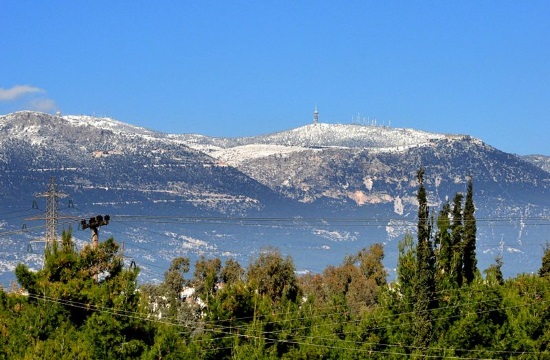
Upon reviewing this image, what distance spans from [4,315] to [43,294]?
3.17 meters

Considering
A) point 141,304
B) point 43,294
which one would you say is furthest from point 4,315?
point 141,304

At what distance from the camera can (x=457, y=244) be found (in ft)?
331

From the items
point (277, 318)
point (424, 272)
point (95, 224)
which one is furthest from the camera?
point (424, 272)

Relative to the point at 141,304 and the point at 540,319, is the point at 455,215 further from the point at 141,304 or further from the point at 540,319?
the point at 141,304

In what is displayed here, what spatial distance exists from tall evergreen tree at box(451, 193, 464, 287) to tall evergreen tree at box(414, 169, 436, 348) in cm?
635

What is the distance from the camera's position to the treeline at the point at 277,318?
69750mm

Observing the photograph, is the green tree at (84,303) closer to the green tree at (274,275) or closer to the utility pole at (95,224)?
the utility pole at (95,224)

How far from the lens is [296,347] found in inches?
3088

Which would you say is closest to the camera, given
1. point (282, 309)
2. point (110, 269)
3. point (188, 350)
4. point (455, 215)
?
point (188, 350)

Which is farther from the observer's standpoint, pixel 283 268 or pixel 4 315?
pixel 283 268

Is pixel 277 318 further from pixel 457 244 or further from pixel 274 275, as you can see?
pixel 274 275

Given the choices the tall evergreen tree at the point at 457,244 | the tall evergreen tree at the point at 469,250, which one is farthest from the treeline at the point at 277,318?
the tall evergreen tree at the point at 469,250

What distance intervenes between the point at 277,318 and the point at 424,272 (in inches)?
457

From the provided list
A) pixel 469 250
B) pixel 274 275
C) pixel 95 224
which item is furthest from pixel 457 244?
pixel 95 224
